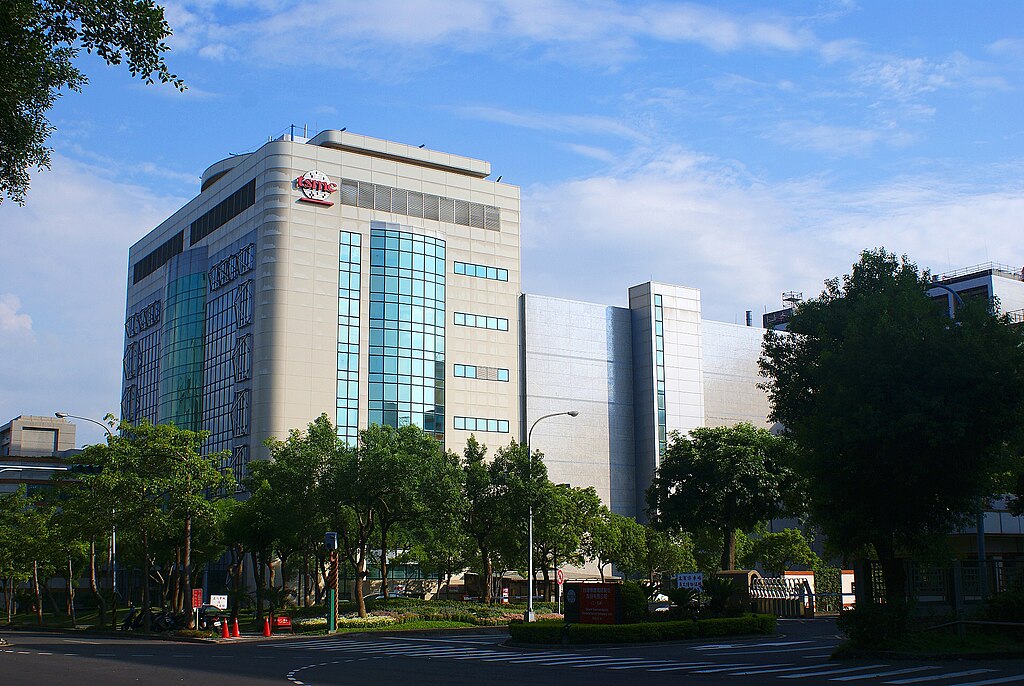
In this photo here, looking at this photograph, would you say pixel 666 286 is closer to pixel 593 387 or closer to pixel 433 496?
pixel 593 387

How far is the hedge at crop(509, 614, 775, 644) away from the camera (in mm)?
36125

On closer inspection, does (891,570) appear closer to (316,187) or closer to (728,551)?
(728,551)

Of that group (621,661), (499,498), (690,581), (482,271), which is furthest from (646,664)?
(482,271)

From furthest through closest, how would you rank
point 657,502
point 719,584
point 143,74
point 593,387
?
point 593,387 → point 657,502 → point 719,584 → point 143,74

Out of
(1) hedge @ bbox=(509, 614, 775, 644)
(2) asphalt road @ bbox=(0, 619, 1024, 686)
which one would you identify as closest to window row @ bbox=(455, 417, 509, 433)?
(2) asphalt road @ bbox=(0, 619, 1024, 686)

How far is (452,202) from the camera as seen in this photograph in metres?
96.2

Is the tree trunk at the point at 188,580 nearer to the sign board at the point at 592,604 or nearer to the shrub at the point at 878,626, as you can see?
the sign board at the point at 592,604

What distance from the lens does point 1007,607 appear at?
1217 inches

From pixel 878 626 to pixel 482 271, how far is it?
71485 mm

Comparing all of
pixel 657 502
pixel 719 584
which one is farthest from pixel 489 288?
pixel 719 584

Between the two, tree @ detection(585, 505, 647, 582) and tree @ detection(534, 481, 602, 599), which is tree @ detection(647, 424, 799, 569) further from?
tree @ detection(585, 505, 647, 582)

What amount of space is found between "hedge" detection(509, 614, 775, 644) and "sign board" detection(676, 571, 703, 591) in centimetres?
283

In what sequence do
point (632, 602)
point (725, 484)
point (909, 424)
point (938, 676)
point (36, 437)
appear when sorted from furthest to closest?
point (36, 437) → point (725, 484) → point (632, 602) → point (909, 424) → point (938, 676)

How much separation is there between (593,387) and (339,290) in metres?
29.6
